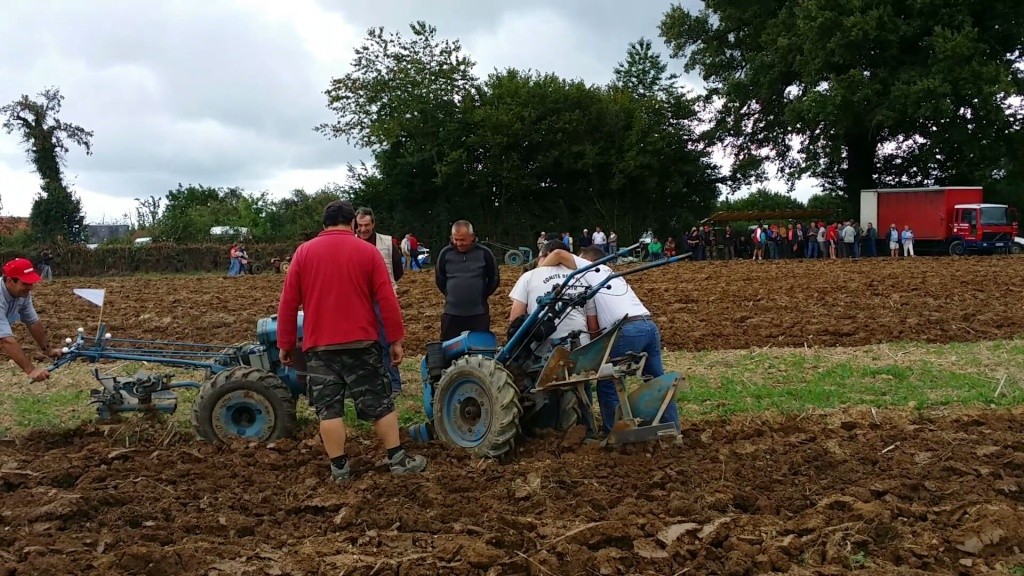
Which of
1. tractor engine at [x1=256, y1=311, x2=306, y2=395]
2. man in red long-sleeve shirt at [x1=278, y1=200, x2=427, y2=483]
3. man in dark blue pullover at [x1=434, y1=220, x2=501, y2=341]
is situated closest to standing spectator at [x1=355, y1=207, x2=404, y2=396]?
man in dark blue pullover at [x1=434, y1=220, x2=501, y2=341]

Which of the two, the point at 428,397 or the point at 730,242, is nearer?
the point at 428,397

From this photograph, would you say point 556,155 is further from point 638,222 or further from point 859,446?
point 859,446

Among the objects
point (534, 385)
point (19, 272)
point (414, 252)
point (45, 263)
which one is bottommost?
point (534, 385)

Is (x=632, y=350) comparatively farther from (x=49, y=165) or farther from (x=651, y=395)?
(x=49, y=165)

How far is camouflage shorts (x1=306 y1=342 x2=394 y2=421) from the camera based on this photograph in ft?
19.4

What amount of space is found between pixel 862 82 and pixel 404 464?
32943 millimetres

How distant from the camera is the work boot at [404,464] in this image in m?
5.91

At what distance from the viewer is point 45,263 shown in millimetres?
35969

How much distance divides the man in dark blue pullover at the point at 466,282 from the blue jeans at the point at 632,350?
1504 millimetres

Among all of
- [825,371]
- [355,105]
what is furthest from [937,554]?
[355,105]

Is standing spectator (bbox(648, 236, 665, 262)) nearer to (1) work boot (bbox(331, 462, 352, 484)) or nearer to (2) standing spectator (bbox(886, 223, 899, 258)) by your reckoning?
(2) standing spectator (bbox(886, 223, 899, 258))

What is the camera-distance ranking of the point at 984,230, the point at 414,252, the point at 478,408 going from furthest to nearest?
the point at 984,230 → the point at 414,252 → the point at 478,408

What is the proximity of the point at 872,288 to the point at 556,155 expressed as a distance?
79.7ft

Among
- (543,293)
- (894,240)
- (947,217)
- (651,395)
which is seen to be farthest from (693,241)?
(651,395)
